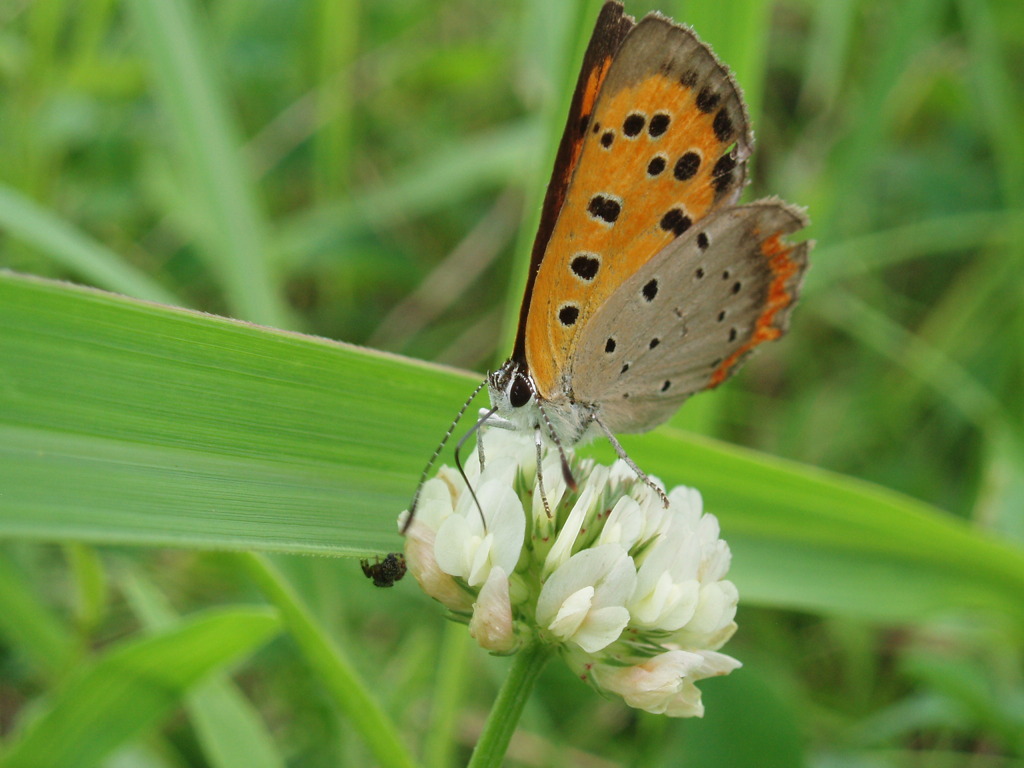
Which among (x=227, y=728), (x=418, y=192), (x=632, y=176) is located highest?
(x=632, y=176)

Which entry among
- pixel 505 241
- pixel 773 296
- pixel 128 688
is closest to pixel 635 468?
pixel 773 296

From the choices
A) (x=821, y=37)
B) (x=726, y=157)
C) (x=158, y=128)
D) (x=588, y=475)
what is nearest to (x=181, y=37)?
(x=158, y=128)

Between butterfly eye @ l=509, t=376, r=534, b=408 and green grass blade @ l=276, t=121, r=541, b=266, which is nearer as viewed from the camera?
butterfly eye @ l=509, t=376, r=534, b=408

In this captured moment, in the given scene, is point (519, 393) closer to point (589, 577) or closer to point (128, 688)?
point (589, 577)

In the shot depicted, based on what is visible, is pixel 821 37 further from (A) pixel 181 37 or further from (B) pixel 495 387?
(B) pixel 495 387

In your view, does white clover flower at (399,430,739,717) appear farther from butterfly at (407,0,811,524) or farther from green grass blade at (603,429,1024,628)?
green grass blade at (603,429,1024,628)

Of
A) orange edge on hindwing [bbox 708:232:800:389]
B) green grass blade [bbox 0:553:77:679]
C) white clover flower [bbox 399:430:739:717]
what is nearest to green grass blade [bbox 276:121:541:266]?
green grass blade [bbox 0:553:77:679]
